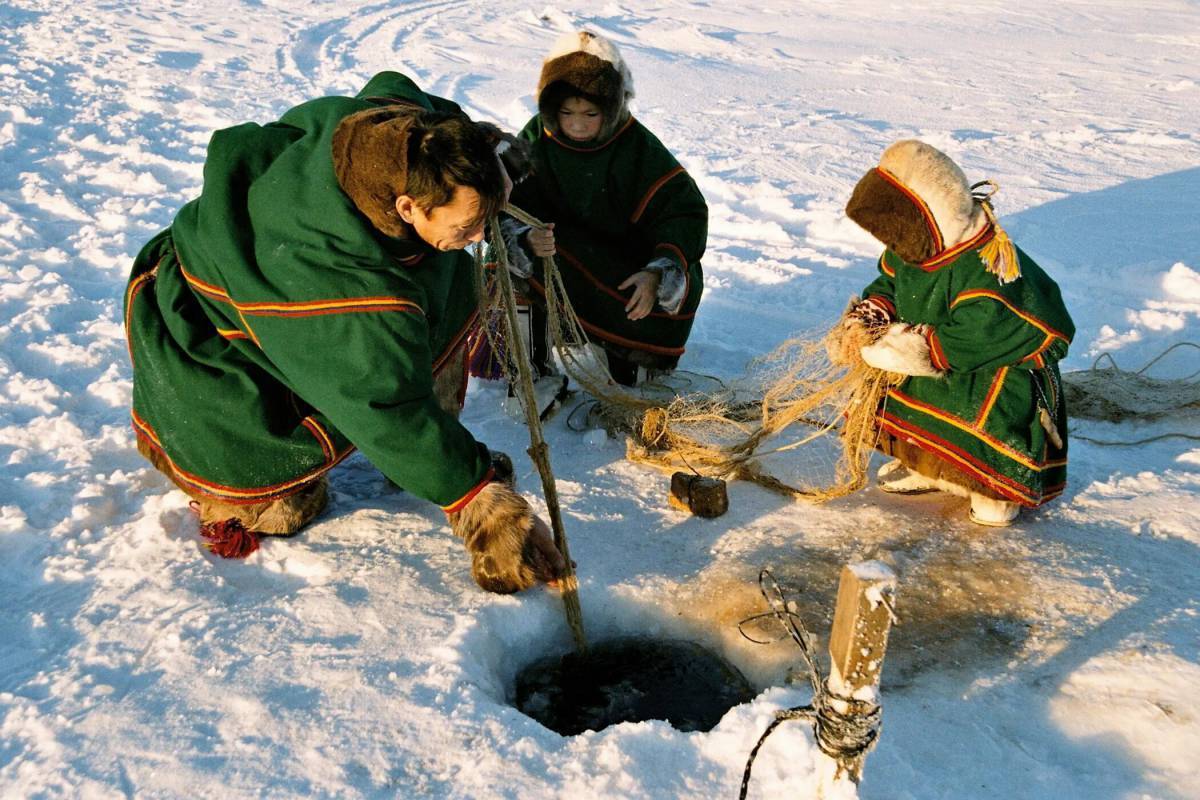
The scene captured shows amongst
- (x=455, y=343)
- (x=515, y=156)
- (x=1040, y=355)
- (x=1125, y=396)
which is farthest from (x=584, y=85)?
(x=1125, y=396)

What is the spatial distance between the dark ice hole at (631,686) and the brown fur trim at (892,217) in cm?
130

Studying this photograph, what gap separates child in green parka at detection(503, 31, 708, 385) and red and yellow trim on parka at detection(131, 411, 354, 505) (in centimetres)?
114

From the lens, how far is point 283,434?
2732mm

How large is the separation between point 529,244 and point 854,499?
1443 mm

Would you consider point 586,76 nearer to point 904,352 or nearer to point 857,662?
point 904,352

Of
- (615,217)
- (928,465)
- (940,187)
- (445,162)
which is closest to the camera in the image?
(445,162)

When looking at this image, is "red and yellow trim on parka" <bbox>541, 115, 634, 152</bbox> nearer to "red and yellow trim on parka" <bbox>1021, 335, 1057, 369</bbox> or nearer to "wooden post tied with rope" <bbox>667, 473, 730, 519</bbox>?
"wooden post tied with rope" <bbox>667, 473, 730, 519</bbox>

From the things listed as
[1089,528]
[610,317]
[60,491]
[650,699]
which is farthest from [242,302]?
[1089,528]

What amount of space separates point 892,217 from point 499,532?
144 centimetres

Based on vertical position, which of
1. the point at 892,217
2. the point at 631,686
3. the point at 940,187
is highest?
the point at 940,187

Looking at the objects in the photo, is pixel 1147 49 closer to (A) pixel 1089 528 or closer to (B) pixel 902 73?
(B) pixel 902 73

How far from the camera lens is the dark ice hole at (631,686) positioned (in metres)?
2.50

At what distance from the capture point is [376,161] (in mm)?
2182

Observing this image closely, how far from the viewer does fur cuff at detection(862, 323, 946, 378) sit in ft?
9.73
